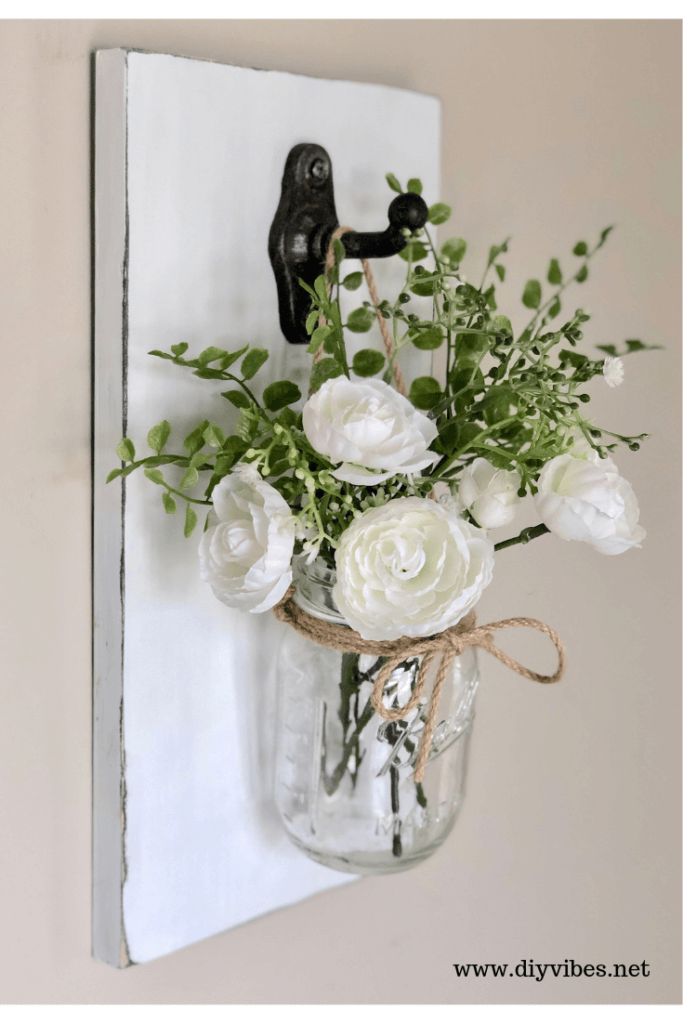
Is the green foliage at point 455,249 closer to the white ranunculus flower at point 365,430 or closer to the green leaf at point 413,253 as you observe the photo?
the green leaf at point 413,253

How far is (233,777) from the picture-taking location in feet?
1.94

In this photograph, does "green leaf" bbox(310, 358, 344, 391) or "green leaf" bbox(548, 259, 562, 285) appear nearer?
"green leaf" bbox(310, 358, 344, 391)

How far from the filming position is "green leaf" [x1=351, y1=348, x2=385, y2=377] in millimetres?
546

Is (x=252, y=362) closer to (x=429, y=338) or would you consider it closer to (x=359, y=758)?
(x=429, y=338)

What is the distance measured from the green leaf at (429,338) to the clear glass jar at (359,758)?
154mm

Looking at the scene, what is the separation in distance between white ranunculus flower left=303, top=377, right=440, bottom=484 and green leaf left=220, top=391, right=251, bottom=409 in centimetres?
7

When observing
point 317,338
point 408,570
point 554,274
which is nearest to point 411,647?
point 408,570

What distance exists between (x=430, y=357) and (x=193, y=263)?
202 mm

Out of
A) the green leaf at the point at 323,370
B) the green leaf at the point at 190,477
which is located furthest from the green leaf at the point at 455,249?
the green leaf at the point at 190,477

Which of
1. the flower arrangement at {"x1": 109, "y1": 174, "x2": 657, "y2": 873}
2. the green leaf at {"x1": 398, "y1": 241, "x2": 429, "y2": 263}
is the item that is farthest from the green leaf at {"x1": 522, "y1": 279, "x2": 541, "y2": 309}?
the green leaf at {"x1": 398, "y1": 241, "x2": 429, "y2": 263}

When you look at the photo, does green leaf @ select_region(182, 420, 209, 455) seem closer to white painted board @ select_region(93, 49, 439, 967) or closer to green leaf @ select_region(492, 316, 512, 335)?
white painted board @ select_region(93, 49, 439, 967)

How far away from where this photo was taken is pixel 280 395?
0.52m
